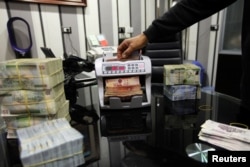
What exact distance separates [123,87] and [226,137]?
47 centimetres

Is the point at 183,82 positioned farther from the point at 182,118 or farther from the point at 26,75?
the point at 26,75

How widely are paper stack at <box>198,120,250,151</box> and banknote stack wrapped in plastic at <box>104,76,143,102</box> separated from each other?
360 millimetres

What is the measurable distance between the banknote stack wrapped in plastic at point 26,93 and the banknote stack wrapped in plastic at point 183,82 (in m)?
0.61

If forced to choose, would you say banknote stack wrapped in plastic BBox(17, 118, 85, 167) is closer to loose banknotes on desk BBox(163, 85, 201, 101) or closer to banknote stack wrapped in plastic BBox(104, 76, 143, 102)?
banknote stack wrapped in plastic BBox(104, 76, 143, 102)

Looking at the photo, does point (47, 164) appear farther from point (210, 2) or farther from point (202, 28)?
point (202, 28)

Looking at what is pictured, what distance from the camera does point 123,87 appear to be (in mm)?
889

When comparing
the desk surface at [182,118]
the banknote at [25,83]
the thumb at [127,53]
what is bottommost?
the desk surface at [182,118]

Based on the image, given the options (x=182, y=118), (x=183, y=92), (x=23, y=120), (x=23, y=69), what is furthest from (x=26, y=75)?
(x=183, y=92)

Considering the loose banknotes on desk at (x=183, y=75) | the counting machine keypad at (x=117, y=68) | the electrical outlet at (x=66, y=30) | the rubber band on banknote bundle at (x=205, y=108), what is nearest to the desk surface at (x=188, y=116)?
the rubber band on banknote bundle at (x=205, y=108)

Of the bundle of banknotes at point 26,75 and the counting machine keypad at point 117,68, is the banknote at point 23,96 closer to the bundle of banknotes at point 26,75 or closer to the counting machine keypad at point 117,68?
the bundle of banknotes at point 26,75

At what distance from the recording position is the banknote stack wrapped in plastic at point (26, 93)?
66cm

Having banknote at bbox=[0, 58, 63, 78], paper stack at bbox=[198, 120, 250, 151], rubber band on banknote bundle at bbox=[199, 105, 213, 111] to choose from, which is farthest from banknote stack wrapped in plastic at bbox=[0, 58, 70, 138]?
rubber band on banknote bundle at bbox=[199, 105, 213, 111]

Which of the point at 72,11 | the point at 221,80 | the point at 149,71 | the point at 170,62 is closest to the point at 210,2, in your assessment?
the point at 149,71

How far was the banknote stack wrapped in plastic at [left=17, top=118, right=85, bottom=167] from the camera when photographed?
0.46 metres
